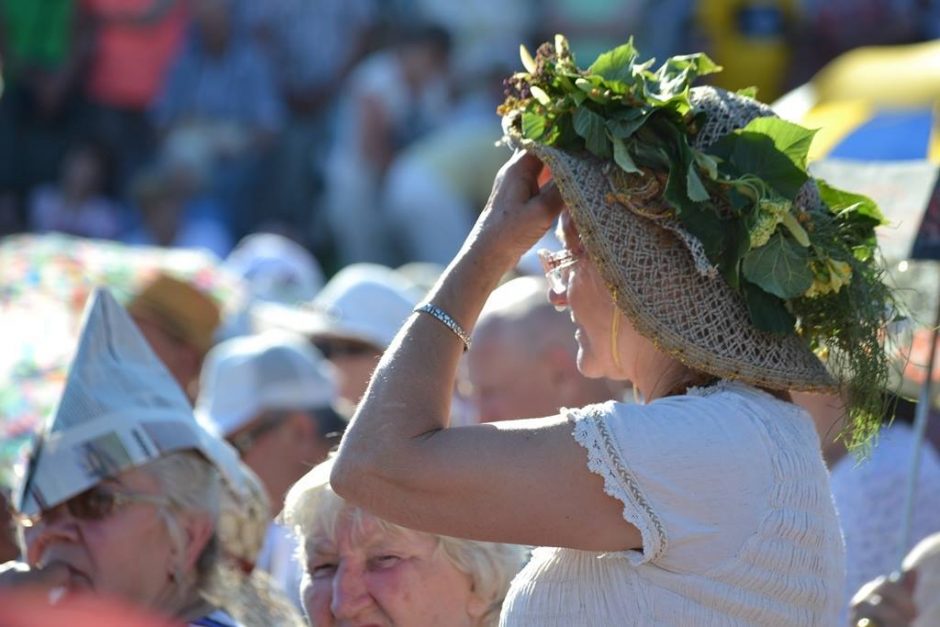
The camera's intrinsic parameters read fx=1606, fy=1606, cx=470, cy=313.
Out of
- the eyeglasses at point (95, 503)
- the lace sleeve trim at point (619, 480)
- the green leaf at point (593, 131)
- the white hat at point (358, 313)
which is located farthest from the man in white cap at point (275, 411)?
the lace sleeve trim at point (619, 480)

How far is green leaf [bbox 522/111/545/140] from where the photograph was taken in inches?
95.0

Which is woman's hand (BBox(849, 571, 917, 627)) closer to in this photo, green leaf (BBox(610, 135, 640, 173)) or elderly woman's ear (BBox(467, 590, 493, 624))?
elderly woman's ear (BBox(467, 590, 493, 624))

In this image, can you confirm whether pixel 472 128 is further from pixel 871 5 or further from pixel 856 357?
pixel 856 357

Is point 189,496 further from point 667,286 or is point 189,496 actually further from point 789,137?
point 789,137

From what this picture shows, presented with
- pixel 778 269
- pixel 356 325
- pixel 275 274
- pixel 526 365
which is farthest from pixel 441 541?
pixel 275 274

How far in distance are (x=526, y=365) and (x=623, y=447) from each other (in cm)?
213

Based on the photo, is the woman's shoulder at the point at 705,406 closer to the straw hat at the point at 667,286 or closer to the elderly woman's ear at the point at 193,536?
the straw hat at the point at 667,286

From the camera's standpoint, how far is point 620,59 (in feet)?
8.00

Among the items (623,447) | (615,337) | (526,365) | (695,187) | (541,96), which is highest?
(541,96)

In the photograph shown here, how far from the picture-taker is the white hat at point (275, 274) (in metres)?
7.60

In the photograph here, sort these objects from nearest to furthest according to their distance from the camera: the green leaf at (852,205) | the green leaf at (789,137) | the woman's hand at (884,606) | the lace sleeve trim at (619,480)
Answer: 1. the lace sleeve trim at (619,480)
2. the green leaf at (789,137)
3. the green leaf at (852,205)
4. the woman's hand at (884,606)

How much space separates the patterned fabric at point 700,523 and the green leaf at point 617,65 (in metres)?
0.49

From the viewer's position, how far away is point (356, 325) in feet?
19.9

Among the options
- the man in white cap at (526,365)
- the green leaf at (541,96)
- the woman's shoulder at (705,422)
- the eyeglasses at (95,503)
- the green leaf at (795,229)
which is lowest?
the eyeglasses at (95,503)
